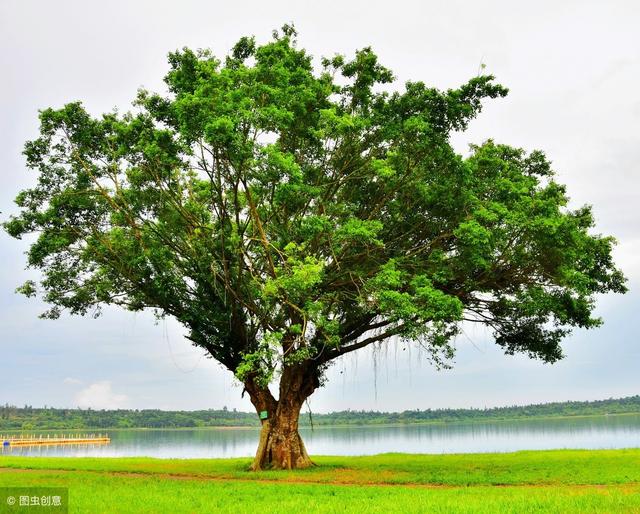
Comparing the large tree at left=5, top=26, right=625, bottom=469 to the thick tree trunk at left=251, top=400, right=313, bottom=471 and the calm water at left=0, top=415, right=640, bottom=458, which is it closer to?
the thick tree trunk at left=251, top=400, right=313, bottom=471

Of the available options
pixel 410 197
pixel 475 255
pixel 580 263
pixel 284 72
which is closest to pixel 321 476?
pixel 475 255

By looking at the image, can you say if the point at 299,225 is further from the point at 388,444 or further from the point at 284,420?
the point at 388,444

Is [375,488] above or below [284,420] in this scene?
below

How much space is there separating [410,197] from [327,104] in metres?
4.30

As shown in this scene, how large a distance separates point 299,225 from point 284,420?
771 cm

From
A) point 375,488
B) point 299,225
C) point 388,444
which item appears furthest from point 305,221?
point 388,444

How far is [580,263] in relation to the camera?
2000cm

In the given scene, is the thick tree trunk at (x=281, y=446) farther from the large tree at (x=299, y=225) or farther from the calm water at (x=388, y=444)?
the calm water at (x=388, y=444)

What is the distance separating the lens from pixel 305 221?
18.5 metres

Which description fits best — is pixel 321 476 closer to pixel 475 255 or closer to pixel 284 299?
pixel 284 299

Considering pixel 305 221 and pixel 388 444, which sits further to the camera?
pixel 388 444

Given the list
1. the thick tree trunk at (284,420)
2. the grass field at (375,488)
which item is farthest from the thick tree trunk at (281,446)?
the grass field at (375,488)

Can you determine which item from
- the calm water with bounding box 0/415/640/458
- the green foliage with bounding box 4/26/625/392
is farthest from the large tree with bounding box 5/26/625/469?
the calm water with bounding box 0/415/640/458

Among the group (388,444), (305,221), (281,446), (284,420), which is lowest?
(388,444)
